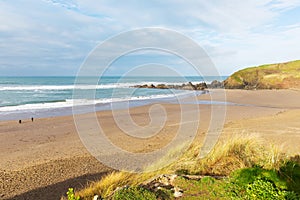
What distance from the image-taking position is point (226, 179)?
399 centimetres

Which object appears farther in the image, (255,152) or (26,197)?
(255,152)

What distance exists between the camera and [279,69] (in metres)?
46.5

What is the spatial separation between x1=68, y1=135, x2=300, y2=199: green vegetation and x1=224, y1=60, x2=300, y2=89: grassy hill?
40.3 meters

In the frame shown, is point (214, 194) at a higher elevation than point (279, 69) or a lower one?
lower

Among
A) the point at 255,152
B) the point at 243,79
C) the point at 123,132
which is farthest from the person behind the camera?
the point at 243,79

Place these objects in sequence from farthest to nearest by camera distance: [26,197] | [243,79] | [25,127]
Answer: [243,79], [25,127], [26,197]

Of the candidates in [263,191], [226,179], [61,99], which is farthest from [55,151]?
[61,99]

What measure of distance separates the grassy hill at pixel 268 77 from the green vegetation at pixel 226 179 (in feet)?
132

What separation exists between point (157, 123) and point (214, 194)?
362 inches

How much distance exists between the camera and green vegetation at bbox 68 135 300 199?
340 centimetres

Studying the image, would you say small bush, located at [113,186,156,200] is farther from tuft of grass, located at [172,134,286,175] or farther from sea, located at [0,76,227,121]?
sea, located at [0,76,227,121]

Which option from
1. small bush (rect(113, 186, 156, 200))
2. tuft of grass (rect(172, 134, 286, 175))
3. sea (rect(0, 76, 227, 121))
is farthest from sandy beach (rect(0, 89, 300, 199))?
sea (rect(0, 76, 227, 121))

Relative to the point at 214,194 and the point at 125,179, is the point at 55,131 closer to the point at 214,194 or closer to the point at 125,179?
the point at 125,179

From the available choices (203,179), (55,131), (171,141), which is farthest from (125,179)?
(55,131)
